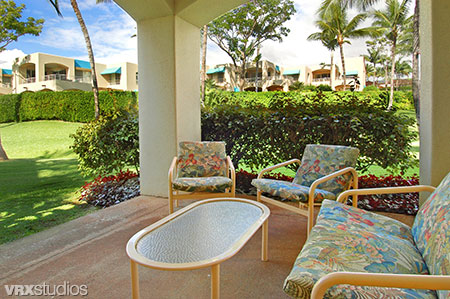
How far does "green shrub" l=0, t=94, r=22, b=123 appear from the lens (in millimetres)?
12812

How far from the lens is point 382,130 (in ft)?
11.7

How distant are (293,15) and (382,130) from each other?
14.5 meters

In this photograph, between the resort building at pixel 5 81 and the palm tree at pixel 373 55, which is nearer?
the resort building at pixel 5 81

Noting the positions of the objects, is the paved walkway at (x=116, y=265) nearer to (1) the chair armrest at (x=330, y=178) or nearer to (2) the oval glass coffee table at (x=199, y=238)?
(2) the oval glass coffee table at (x=199, y=238)

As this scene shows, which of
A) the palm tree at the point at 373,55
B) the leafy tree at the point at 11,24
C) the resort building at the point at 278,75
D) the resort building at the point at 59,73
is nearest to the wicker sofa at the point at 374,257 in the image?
the leafy tree at the point at 11,24

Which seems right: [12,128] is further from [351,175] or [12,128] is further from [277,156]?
[351,175]

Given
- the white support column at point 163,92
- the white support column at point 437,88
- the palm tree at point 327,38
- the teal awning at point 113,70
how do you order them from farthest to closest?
the teal awning at point 113,70, the palm tree at point 327,38, the white support column at point 163,92, the white support column at point 437,88

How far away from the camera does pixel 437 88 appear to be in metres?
2.60

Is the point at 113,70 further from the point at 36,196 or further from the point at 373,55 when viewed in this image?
the point at 373,55

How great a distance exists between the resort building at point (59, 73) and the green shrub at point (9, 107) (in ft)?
5.42

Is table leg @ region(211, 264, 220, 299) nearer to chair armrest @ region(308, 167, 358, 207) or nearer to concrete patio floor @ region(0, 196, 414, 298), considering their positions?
concrete patio floor @ region(0, 196, 414, 298)

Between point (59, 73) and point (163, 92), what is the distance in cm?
1826

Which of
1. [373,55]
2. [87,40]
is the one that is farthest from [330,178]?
[373,55]

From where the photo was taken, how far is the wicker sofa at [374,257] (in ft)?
2.97
